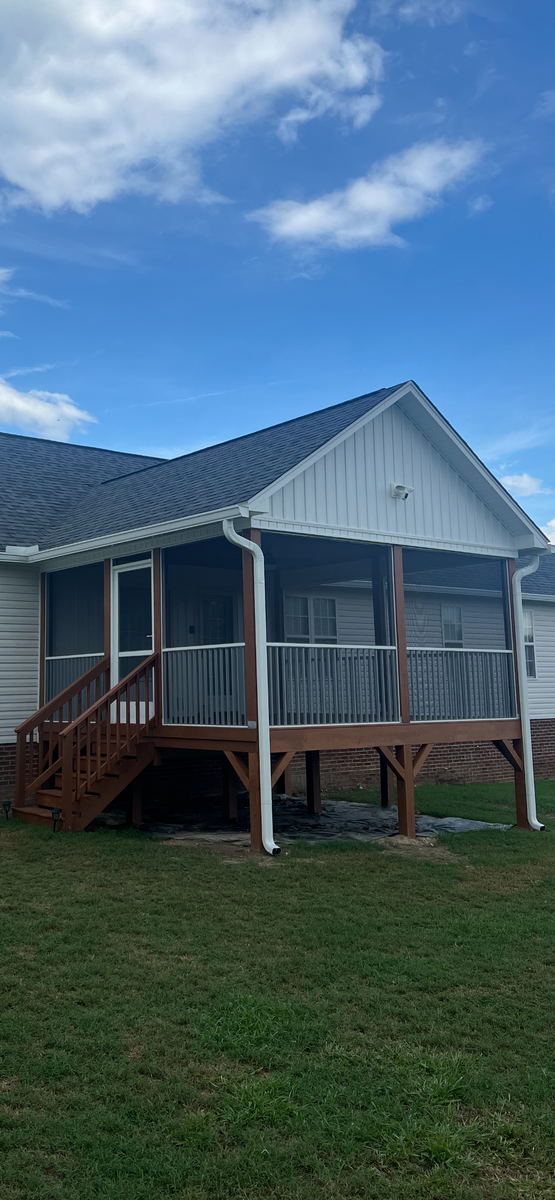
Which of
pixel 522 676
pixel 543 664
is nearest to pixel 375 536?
pixel 522 676

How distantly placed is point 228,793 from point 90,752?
6.59ft

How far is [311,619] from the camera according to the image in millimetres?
17109

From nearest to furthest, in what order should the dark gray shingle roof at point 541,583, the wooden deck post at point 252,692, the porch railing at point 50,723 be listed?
the wooden deck post at point 252,692 → the porch railing at point 50,723 → the dark gray shingle roof at point 541,583

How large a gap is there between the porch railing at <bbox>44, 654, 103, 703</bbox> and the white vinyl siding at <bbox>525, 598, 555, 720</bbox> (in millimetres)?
10562

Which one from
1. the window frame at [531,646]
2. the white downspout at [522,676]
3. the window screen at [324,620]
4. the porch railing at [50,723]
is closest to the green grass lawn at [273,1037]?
the porch railing at [50,723]

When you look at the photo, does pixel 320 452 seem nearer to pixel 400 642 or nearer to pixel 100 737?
pixel 400 642

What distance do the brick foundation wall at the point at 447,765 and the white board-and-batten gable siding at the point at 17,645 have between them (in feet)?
16.9

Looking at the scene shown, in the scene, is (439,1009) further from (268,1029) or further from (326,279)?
(326,279)

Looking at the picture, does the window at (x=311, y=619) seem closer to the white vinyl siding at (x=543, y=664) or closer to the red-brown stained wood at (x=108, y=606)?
the red-brown stained wood at (x=108, y=606)

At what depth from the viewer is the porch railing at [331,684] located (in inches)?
427

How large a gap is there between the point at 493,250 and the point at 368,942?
1878 cm

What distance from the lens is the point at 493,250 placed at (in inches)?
863

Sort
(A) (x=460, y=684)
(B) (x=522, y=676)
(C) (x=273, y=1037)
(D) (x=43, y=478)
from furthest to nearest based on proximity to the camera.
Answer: (D) (x=43, y=478) → (B) (x=522, y=676) → (A) (x=460, y=684) → (C) (x=273, y=1037)

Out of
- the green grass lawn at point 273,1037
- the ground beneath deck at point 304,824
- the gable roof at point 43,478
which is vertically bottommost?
the green grass lawn at point 273,1037
